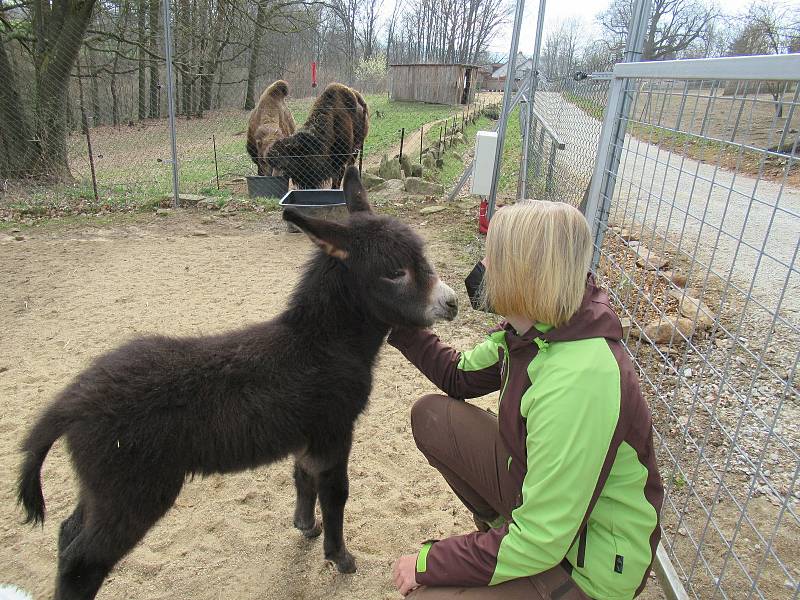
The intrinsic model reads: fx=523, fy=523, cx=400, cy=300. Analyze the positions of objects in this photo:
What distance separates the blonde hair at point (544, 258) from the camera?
1834mm

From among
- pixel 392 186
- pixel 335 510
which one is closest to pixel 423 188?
pixel 392 186

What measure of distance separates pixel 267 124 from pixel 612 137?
1068cm

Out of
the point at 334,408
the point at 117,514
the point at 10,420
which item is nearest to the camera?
the point at 117,514

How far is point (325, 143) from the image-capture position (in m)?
11.2

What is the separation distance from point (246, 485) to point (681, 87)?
11.2 feet

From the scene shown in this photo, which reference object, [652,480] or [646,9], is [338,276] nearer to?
[652,480]

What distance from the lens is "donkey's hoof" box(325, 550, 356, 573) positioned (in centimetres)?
286

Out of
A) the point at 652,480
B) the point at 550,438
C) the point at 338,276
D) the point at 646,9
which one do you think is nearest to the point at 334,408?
the point at 338,276

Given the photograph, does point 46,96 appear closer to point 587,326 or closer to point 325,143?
point 325,143

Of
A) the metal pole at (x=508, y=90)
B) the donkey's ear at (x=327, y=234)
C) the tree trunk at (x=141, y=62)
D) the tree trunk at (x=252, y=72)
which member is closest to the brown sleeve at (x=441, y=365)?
the donkey's ear at (x=327, y=234)

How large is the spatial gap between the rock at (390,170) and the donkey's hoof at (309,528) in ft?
31.9

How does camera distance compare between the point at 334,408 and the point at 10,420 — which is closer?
the point at 334,408

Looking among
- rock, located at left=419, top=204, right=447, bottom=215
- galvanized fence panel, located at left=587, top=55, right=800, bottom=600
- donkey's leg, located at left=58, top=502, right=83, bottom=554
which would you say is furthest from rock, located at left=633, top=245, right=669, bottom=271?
rock, located at left=419, top=204, right=447, bottom=215

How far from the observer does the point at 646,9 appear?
336cm
